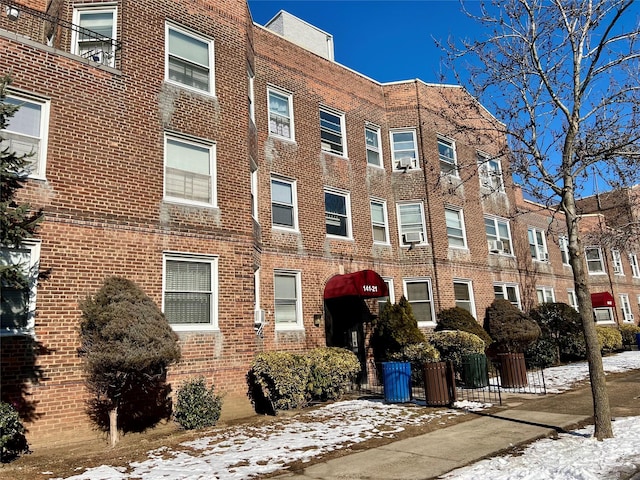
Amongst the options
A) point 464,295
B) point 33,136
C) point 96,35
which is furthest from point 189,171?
point 464,295

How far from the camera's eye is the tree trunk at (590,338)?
24.1 ft

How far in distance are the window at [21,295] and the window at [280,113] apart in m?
8.52

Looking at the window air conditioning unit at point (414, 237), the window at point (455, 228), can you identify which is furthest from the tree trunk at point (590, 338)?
the window at point (455, 228)

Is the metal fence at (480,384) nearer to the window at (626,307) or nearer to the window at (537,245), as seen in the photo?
the window at (537,245)

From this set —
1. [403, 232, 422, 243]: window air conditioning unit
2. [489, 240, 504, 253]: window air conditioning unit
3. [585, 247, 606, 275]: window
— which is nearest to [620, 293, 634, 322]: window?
[585, 247, 606, 275]: window

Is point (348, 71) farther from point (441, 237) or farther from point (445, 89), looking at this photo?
point (441, 237)

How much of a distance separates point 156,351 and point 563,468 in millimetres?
6291

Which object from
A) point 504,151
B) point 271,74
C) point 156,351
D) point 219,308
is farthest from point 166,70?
point 504,151

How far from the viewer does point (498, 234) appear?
72.1ft

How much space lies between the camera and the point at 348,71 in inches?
736

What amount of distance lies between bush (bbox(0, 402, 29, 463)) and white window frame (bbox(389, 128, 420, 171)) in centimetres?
1522

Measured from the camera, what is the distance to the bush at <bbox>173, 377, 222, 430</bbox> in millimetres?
9476

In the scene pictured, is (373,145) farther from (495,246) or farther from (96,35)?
(96,35)

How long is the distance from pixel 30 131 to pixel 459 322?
46.7ft
